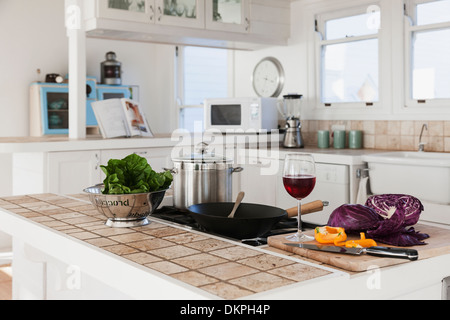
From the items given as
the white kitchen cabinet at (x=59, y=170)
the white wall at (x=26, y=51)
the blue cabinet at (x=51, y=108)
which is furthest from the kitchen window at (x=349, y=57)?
the white wall at (x=26, y=51)

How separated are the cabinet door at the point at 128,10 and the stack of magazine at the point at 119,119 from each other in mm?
616

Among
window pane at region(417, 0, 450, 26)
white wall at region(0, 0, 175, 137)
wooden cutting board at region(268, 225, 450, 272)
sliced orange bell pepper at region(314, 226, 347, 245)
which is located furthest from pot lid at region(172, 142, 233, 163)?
white wall at region(0, 0, 175, 137)

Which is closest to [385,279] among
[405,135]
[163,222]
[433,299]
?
[433,299]

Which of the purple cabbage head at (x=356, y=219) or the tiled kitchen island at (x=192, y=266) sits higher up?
the purple cabbage head at (x=356, y=219)

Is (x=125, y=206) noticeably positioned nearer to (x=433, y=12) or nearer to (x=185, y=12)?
(x=185, y=12)

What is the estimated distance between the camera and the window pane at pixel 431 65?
3871 millimetres

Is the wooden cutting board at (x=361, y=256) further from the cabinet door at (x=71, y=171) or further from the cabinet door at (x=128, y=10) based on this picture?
the cabinet door at (x=128, y=10)

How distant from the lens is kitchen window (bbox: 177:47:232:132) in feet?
19.4

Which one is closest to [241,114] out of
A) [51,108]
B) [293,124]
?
[293,124]

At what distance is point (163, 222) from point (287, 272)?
0.63 m

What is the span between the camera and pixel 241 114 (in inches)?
183

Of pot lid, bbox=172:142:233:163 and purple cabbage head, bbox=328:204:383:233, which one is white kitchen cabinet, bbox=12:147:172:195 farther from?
purple cabbage head, bbox=328:204:383:233

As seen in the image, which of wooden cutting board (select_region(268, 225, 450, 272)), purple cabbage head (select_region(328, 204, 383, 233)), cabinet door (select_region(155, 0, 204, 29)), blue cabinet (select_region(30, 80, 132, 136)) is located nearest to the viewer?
wooden cutting board (select_region(268, 225, 450, 272))

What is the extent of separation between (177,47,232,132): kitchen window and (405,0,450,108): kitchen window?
2.18m
